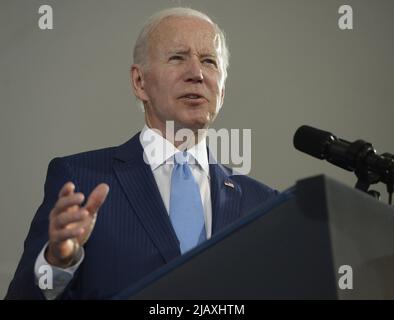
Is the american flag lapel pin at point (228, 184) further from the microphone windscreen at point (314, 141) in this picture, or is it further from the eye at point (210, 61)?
the microphone windscreen at point (314, 141)

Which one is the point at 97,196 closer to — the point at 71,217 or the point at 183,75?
the point at 71,217

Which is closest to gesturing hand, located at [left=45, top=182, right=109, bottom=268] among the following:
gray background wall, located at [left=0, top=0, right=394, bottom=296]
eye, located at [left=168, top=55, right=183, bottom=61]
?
eye, located at [left=168, top=55, right=183, bottom=61]

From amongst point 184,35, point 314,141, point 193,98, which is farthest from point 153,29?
point 314,141

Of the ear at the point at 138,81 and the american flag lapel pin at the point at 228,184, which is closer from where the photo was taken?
the american flag lapel pin at the point at 228,184

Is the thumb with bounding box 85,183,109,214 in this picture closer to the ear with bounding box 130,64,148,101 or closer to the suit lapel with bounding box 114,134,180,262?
the suit lapel with bounding box 114,134,180,262

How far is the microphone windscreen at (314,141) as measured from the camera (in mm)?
1018

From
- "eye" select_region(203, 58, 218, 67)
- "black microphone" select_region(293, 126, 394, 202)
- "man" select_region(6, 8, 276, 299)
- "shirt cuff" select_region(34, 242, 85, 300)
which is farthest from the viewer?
"eye" select_region(203, 58, 218, 67)

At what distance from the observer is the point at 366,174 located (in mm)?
937

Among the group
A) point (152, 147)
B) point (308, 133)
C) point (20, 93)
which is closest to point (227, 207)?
point (152, 147)

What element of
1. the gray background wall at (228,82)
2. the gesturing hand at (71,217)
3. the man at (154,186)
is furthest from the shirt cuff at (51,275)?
the gray background wall at (228,82)

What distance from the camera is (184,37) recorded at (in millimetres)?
1573

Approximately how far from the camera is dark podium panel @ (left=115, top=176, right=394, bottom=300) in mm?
601

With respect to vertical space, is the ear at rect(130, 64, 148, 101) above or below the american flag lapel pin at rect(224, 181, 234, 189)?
above

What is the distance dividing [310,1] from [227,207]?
44.2 inches
